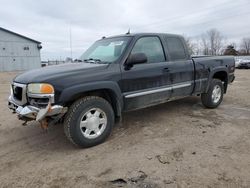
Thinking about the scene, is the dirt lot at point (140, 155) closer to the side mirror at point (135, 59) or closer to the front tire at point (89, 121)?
the front tire at point (89, 121)

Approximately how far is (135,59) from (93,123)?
4.37ft

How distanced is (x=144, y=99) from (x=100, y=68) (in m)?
1.11

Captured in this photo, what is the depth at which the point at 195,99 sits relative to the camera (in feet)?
25.2

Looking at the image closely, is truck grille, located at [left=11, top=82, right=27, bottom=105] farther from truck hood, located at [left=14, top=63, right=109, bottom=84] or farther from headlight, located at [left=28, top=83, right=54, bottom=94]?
headlight, located at [left=28, top=83, right=54, bottom=94]

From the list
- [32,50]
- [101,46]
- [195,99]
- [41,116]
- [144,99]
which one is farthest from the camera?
[32,50]

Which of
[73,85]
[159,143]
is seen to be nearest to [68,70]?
[73,85]

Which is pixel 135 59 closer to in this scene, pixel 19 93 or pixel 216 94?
pixel 19 93

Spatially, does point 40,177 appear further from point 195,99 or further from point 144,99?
point 195,99

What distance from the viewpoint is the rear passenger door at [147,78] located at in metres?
4.43

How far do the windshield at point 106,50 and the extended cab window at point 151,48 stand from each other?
0.84ft

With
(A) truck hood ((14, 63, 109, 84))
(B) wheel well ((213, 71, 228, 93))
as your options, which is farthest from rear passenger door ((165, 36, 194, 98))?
(A) truck hood ((14, 63, 109, 84))

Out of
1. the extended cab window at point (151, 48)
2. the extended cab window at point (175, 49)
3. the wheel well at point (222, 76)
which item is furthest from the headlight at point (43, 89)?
the wheel well at point (222, 76)

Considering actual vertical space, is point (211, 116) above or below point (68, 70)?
below

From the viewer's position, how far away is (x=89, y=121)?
155 inches
